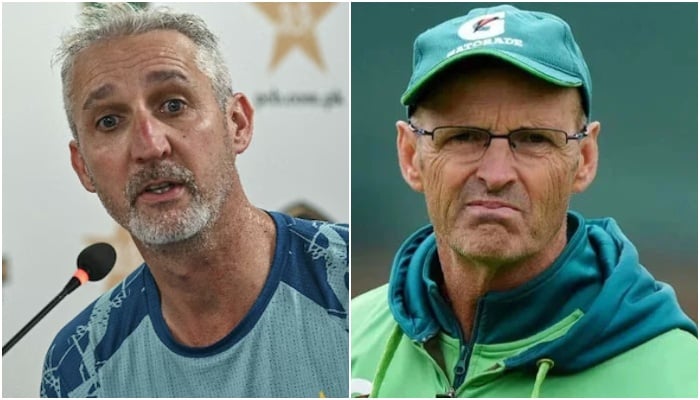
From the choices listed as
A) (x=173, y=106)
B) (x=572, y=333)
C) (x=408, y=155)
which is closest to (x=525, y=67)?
(x=408, y=155)

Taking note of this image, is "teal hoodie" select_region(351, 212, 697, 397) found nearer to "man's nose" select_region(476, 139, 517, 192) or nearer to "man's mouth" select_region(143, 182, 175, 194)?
"man's nose" select_region(476, 139, 517, 192)

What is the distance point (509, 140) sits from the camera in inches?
82.0

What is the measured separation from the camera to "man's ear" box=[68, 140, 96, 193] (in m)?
2.47

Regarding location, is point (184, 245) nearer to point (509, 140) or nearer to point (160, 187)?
point (160, 187)

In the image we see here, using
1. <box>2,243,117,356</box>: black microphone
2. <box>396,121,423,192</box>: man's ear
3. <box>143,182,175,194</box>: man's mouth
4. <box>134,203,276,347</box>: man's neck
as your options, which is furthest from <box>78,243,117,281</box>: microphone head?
<box>396,121,423,192</box>: man's ear

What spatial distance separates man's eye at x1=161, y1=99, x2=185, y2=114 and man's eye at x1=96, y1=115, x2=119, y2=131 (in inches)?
4.8

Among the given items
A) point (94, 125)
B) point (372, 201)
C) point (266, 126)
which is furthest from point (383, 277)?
point (94, 125)

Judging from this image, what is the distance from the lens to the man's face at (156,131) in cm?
235

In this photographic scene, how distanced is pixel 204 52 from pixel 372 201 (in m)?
0.56

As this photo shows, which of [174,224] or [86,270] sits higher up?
[174,224]

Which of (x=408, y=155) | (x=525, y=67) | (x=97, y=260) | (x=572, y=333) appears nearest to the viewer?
(x=525, y=67)

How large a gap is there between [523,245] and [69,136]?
3.86 feet

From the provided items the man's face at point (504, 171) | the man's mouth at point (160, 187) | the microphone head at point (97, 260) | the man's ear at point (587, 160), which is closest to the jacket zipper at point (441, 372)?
Answer: the man's face at point (504, 171)

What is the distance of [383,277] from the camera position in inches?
94.3
